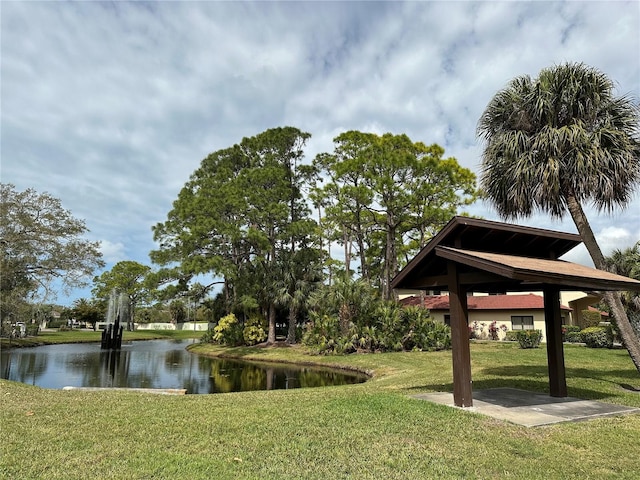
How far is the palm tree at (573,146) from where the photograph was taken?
34.6 feet

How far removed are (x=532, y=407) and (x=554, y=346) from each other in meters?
1.56

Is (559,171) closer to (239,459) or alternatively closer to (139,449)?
(239,459)

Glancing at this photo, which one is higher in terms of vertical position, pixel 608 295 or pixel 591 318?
pixel 608 295

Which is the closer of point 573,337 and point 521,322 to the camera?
point 573,337

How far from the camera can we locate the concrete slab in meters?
6.75

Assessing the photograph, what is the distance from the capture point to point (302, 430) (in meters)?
6.05

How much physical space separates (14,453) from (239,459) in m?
2.75

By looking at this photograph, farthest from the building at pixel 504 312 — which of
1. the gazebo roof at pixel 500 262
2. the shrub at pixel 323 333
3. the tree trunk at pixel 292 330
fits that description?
the gazebo roof at pixel 500 262

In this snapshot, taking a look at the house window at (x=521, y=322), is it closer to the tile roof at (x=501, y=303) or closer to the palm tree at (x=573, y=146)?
the tile roof at (x=501, y=303)

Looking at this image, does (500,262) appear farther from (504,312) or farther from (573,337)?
(504,312)

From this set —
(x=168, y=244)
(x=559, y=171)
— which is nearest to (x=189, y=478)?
(x=559, y=171)

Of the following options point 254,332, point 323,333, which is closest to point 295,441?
point 323,333

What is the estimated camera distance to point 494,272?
666cm

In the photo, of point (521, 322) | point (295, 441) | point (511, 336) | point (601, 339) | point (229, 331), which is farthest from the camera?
point (521, 322)
